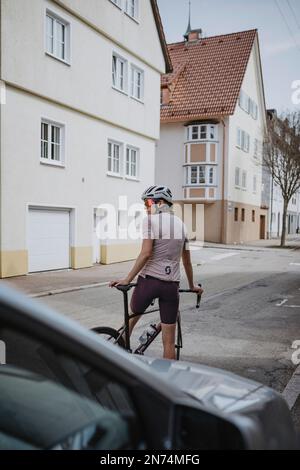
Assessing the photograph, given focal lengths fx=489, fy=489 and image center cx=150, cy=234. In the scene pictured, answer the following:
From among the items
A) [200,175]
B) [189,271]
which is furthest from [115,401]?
[200,175]

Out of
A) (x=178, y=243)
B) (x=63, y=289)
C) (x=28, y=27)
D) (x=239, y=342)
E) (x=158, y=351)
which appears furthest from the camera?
(x=28, y=27)

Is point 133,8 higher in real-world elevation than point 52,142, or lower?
higher

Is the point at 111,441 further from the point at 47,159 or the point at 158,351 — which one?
the point at 47,159

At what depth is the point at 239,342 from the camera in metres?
6.94

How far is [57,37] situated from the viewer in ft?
52.2

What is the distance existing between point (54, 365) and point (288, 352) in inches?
192

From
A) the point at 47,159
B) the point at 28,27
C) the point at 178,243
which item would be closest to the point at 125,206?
the point at 47,159

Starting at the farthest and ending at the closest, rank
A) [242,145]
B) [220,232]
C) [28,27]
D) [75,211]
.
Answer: [242,145] < [220,232] < [75,211] < [28,27]

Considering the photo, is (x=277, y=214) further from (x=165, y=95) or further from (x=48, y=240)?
(x=48, y=240)

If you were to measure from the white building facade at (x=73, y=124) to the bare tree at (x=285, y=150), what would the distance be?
45.6 ft

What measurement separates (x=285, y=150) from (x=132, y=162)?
52.7ft

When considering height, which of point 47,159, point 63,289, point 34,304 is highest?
point 47,159

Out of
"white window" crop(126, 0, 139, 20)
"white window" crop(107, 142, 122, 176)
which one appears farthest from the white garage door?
"white window" crop(126, 0, 139, 20)

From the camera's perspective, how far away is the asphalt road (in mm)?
5895
